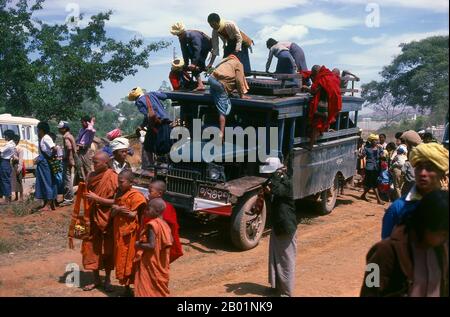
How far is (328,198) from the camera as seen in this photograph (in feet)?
33.9

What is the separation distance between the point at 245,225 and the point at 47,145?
4013 mm

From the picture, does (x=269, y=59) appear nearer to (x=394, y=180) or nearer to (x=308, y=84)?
(x=308, y=84)

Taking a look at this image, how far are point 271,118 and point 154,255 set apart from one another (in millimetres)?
3885

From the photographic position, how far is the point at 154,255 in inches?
189

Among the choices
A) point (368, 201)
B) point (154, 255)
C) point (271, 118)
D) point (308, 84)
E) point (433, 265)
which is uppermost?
point (308, 84)

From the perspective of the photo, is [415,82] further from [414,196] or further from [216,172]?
[414,196]

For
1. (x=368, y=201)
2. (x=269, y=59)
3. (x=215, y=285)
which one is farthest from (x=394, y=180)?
(x=215, y=285)

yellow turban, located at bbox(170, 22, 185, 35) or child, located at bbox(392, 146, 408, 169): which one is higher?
yellow turban, located at bbox(170, 22, 185, 35)

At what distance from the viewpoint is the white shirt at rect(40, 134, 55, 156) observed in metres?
8.90

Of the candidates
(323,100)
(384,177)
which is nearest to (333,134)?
(323,100)

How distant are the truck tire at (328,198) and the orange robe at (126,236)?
5.52m

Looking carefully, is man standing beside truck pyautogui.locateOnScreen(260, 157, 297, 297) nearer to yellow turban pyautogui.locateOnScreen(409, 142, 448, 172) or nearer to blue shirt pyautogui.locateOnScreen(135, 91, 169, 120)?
yellow turban pyautogui.locateOnScreen(409, 142, 448, 172)

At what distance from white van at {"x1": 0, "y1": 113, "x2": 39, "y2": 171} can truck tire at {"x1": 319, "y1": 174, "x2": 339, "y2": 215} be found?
14.2 m

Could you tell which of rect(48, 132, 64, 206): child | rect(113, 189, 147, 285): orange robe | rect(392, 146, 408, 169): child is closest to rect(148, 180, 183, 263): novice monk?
rect(113, 189, 147, 285): orange robe
